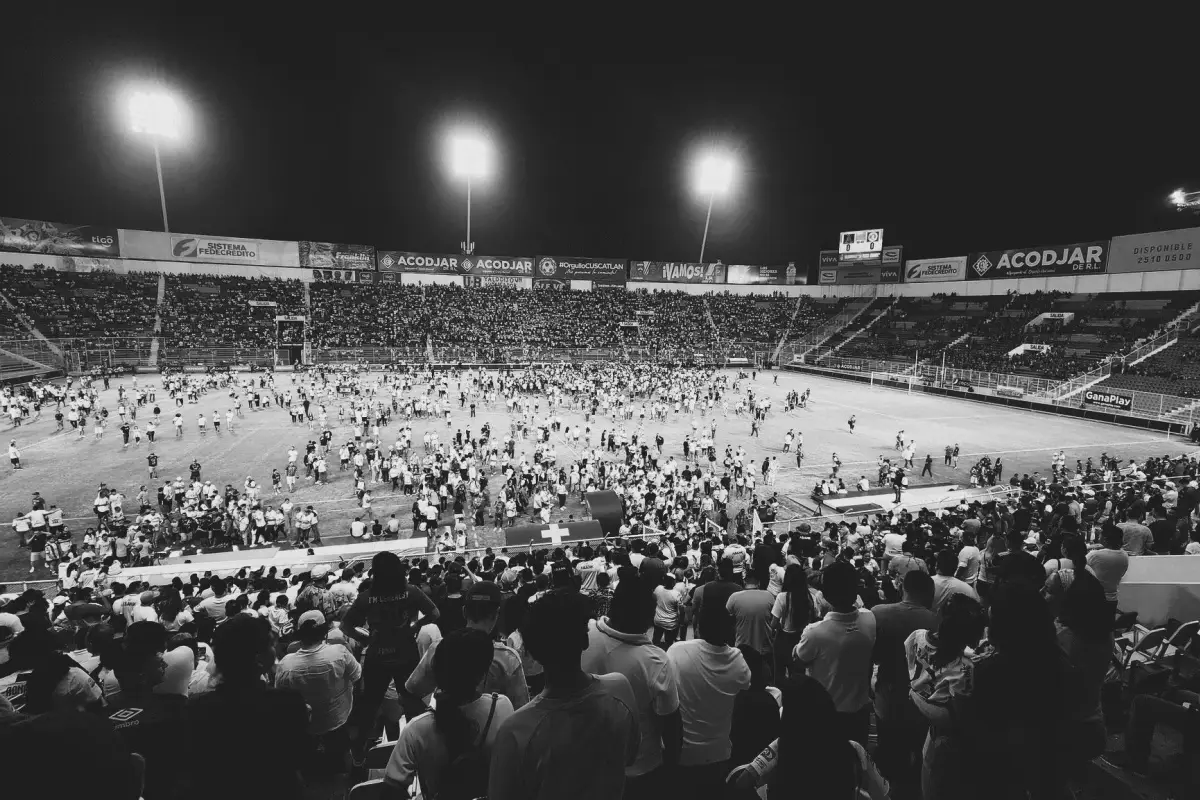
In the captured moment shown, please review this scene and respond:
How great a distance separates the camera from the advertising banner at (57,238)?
50531 mm

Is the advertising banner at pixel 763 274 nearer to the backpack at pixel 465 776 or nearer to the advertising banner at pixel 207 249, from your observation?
the advertising banner at pixel 207 249

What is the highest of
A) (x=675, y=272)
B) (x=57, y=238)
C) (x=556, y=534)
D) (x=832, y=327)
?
(x=675, y=272)

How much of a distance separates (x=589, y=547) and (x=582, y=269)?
2582 inches

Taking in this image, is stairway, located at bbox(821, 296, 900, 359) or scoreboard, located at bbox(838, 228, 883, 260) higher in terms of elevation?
scoreboard, located at bbox(838, 228, 883, 260)

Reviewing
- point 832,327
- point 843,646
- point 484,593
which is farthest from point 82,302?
point 832,327

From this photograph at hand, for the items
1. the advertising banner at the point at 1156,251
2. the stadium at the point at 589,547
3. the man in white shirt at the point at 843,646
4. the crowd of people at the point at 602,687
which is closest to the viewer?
the crowd of people at the point at 602,687

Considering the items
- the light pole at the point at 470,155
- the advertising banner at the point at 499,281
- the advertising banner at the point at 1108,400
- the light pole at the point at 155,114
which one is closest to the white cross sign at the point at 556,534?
the advertising banner at the point at 1108,400

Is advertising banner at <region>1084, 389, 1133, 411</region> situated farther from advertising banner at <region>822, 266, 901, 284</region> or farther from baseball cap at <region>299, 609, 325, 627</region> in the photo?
baseball cap at <region>299, 609, 325, 627</region>

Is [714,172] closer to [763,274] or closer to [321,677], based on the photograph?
[763,274]

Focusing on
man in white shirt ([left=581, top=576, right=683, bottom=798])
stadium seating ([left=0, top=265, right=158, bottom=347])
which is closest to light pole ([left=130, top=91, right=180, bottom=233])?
stadium seating ([left=0, top=265, right=158, bottom=347])

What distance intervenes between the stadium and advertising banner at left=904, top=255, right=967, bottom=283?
2.07 m

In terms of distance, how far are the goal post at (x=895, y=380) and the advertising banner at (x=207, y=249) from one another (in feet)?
193

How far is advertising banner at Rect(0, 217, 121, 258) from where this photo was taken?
5053 centimetres

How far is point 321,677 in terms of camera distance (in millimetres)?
3785
